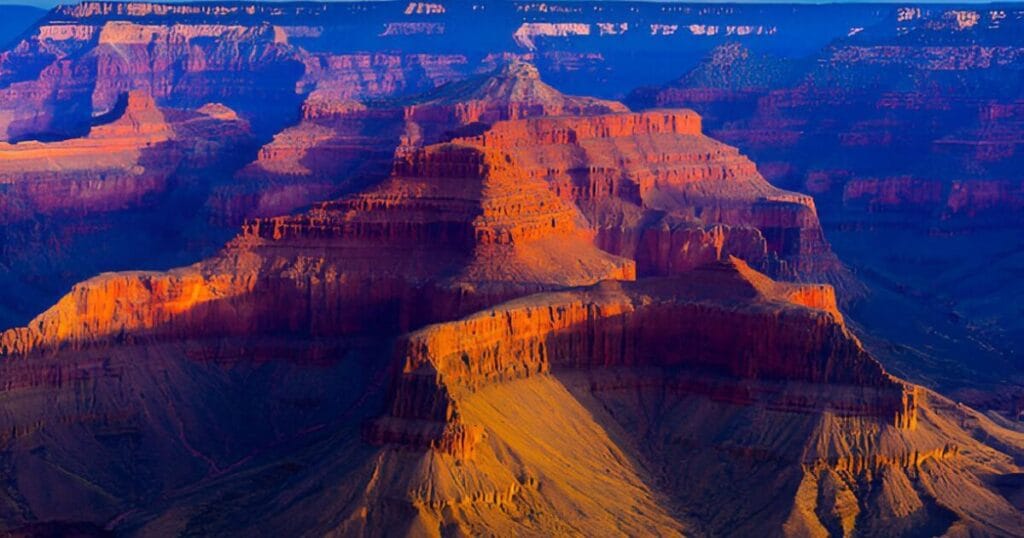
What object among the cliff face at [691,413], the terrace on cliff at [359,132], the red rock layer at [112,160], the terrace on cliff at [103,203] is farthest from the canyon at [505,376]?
the terrace on cliff at [359,132]

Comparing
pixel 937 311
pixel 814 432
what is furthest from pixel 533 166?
pixel 814 432

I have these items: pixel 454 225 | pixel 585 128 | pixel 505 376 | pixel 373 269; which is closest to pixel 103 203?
pixel 585 128

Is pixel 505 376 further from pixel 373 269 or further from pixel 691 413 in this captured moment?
pixel 373 269

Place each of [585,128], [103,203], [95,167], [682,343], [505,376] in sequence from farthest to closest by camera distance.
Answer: [95,167] < [103,203] < [585,128] < [682,343] < [505,376]

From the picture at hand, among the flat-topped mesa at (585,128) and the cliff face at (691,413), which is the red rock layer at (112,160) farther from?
the cliff face at (691,413)

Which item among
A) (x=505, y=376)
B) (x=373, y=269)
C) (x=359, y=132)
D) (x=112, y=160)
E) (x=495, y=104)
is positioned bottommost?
(x=505, y=376)

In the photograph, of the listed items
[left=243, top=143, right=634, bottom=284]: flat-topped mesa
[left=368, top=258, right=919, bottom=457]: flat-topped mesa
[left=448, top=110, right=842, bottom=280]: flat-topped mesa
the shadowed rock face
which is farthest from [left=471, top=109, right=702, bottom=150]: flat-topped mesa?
[left=368, top=258, right=919, bottom=457]: flat-topped mesa

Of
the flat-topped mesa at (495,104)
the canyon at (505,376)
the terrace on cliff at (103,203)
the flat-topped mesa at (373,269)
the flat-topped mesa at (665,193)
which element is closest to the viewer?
the canyon at (505,376)
